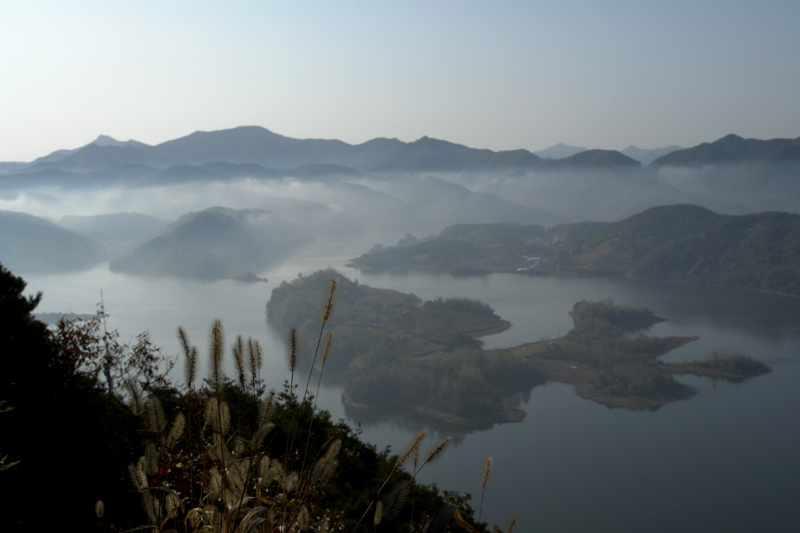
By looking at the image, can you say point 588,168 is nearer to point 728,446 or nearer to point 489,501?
point 728,446

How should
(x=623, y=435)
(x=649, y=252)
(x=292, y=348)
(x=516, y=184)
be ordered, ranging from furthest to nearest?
(x=516, y=184)
(x=649, y=252)
(x=623, y=435)
(x=292, y=348)

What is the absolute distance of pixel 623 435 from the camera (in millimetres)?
32688

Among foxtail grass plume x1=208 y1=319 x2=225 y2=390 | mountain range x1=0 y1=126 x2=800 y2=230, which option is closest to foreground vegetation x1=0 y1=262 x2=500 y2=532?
foxtail grass plume x1=208 y1=319 x2=225 y2=390

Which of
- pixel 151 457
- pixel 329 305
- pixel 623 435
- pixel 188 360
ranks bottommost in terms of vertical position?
pixel 623 435

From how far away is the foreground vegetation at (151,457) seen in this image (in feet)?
4.68

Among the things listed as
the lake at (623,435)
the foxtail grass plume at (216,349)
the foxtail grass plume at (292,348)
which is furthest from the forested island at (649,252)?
the foxtail grass plume at (216,349)

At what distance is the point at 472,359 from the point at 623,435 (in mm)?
11745

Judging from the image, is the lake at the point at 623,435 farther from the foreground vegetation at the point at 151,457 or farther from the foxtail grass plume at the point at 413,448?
the foxtail grass plume at the point at 413,448

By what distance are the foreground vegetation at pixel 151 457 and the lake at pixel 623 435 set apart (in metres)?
12.9

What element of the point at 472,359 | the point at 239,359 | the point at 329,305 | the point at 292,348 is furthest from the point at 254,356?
the point at 472,359

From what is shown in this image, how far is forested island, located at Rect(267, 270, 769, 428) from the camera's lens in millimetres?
35156

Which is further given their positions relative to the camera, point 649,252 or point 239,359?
point 649,252

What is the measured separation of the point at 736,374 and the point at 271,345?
40.5 meters

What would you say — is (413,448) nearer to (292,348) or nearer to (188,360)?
(292,348)
